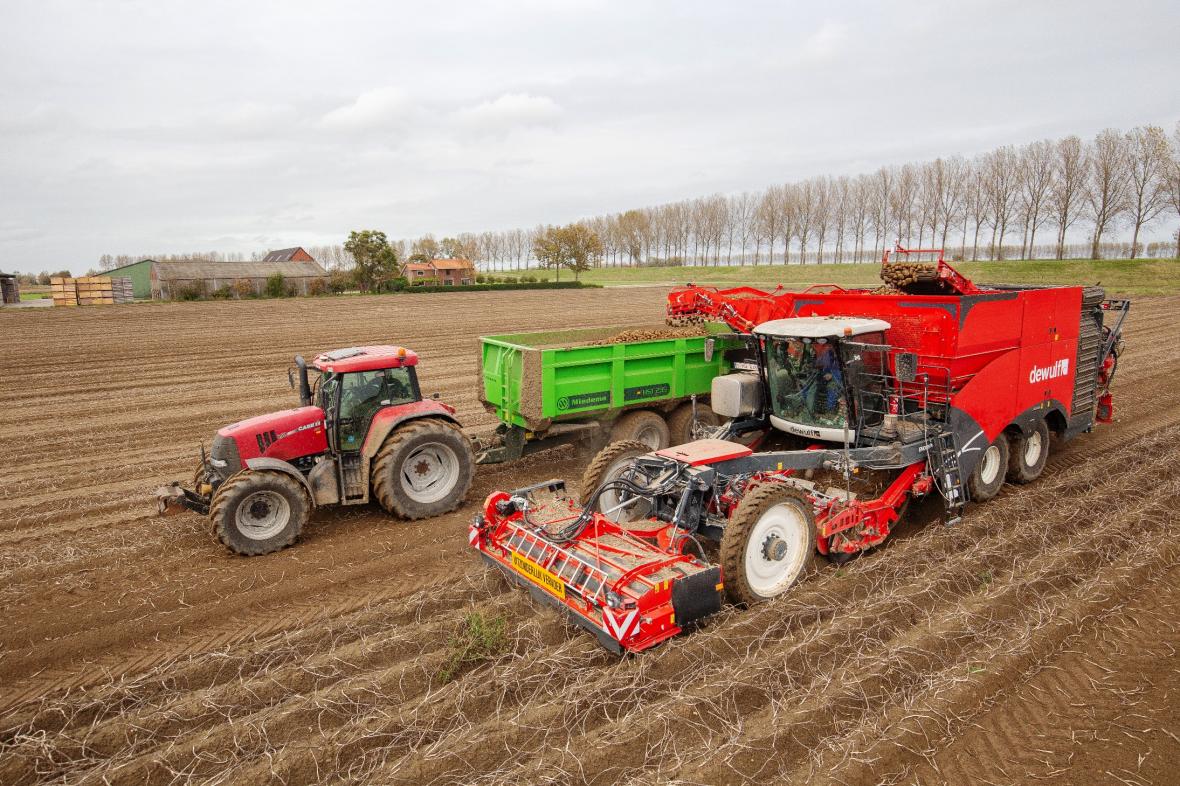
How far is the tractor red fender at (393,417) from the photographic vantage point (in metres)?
8.13

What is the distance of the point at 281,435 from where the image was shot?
7.95 meters

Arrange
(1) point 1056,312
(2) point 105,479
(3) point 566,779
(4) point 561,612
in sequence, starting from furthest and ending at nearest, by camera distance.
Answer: (2) point 105,479 → (1) point 1056,312 → (4) point 561,612 → (3) point 566,779

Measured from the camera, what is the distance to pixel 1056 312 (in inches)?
356

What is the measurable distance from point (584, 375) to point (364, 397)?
2.82 m

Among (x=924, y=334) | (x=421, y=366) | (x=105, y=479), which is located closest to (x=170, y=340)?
(x=421, y=366)

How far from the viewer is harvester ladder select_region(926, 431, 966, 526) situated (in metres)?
7.59

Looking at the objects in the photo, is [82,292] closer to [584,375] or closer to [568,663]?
[584,375]

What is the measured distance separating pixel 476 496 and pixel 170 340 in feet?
69.6

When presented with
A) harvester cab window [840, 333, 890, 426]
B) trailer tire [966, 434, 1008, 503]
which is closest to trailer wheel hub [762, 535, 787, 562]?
harvester cab window [840, 333, 890, 426]

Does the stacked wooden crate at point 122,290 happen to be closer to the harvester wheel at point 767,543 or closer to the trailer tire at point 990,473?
the harvester wheel at point 767,543

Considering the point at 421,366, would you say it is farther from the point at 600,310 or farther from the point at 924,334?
the point at 600,310

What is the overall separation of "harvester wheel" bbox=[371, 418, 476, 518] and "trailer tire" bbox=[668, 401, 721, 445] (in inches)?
126

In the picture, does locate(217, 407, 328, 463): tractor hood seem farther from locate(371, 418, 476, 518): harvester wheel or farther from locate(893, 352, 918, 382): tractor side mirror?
locate(893, 352, 918, 382): tractor side mirror

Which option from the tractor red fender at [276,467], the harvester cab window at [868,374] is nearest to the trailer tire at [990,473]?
the harvester cab window at [868,374]
